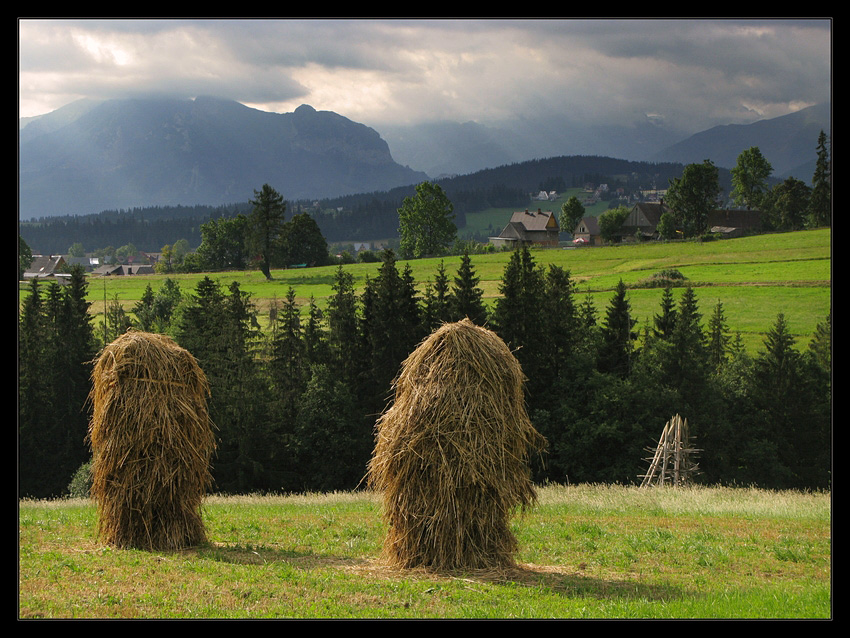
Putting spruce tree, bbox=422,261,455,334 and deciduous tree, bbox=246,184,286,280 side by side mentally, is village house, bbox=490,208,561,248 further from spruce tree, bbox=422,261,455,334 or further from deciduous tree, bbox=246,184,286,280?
spruce tree, bbox=422,261,455,334

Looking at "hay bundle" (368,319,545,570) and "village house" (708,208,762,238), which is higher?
"village house" (708,208,762,238)

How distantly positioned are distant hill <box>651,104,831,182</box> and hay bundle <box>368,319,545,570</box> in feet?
107

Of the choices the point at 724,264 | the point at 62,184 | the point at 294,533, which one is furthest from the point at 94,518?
the point at 62,184

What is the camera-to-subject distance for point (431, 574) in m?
10.0

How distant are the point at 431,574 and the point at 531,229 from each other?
82.5 m

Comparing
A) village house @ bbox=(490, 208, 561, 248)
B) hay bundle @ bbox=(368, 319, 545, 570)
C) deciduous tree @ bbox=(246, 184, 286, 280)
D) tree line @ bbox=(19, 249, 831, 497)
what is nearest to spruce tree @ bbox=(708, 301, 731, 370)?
tree line @ bbox=(19, 249, 831, 497)

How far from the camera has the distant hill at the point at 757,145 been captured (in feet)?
137

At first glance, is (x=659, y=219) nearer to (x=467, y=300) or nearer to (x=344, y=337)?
(x=467, y=300)

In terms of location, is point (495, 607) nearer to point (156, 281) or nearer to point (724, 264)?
point (724, 264)

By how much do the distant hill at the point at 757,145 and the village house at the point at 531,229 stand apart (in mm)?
24978

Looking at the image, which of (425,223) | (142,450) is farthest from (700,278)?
(142,450)

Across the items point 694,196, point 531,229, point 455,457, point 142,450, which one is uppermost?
point 694,196

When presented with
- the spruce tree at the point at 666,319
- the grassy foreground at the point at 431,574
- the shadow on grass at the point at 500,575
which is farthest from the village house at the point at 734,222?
the shadow on grass at the point at 500,575

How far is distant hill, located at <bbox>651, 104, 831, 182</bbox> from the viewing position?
41906 mm
